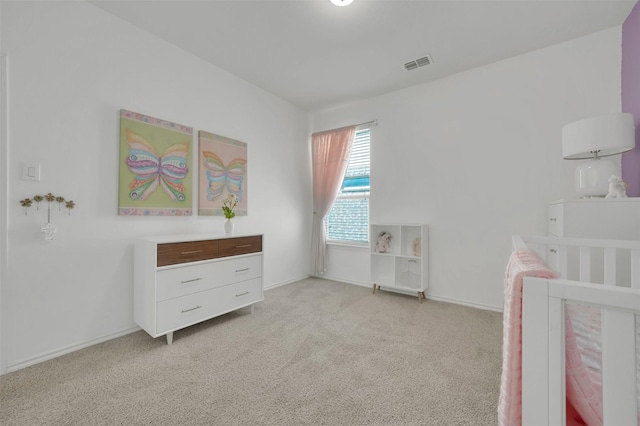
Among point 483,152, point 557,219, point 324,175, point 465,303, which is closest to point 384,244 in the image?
point 465,303

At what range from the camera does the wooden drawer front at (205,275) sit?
6.31 ft

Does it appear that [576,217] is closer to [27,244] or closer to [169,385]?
[169,385]

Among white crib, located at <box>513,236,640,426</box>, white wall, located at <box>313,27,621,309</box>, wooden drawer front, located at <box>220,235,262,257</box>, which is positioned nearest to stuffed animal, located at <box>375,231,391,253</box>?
white wall, located at <box>313,27,621,309</box>

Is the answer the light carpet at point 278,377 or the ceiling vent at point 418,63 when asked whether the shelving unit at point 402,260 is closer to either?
the light carpet at point 278,377

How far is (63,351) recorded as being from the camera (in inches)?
70.7

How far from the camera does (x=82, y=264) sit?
1.89 m

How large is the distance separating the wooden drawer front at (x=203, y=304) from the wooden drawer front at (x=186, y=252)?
0.29 meters

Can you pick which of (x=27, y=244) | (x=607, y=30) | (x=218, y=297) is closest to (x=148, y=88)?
(x=27, y=244)

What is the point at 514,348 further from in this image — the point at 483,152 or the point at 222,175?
the point at 222,175

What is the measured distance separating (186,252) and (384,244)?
2.21 metres

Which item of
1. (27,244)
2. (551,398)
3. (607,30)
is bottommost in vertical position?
(551,398)

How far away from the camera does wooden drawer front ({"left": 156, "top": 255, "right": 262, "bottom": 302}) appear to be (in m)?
1.92

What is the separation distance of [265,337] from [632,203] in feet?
8.42

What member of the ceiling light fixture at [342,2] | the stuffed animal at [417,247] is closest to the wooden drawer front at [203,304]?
the stuffed animal at [417,247]
